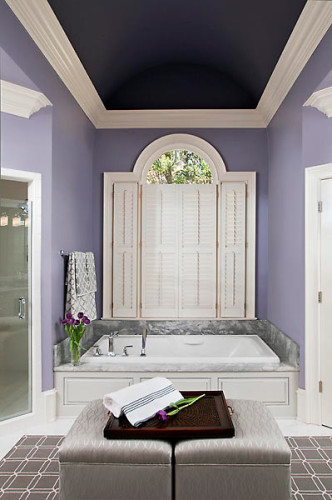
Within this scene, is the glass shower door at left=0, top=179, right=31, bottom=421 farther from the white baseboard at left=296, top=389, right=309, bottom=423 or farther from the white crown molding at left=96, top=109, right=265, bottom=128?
the white baseboard at left=296, top=389, right=309, bottom=423

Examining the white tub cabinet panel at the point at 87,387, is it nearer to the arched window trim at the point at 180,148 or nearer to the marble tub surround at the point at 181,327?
the marble tub surround at the point at 181,327

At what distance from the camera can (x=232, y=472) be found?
185cm

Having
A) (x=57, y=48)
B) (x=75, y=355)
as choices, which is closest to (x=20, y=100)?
(x=57, y=48)

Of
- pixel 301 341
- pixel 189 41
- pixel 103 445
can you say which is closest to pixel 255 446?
pixel 103 445

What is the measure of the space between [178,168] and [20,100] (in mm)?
1905

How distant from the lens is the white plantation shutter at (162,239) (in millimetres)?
4391

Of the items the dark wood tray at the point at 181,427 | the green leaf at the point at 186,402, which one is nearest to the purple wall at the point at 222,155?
the green leaf at the point at 186,402

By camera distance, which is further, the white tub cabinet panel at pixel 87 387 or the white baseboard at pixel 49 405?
the white tub cabinet panel at pixel 87 387

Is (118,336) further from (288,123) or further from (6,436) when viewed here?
(288,123)

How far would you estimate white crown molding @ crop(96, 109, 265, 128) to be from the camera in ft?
14.1

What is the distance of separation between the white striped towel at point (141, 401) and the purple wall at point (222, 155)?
2273 millimetres

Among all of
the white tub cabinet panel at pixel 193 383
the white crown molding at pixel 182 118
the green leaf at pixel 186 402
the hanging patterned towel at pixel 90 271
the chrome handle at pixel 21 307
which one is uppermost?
the white crown molding at pixel 182 118

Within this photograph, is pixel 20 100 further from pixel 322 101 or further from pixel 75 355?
pixel 322 101

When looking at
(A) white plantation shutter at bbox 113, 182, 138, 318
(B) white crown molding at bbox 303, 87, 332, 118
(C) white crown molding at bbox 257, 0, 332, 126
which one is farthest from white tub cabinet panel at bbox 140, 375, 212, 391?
(C) white crown molding at bbox 257, 0, 332, 126
